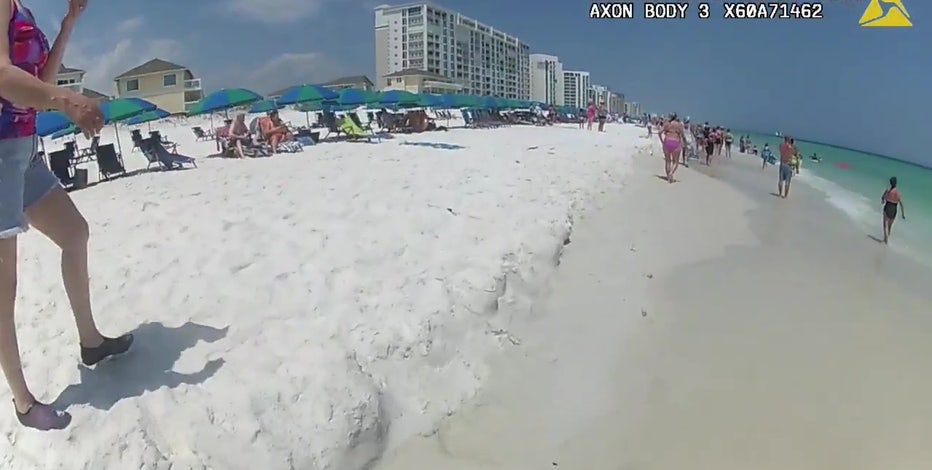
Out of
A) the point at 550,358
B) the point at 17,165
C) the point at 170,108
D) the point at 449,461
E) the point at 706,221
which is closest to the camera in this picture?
the point at 17,165

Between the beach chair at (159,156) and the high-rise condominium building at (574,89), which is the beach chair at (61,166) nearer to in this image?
the beach chair at (159,156)

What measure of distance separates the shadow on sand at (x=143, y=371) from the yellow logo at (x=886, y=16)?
1467 cm

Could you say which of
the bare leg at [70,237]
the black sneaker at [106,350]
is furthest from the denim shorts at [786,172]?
the bare leg at [70,237]

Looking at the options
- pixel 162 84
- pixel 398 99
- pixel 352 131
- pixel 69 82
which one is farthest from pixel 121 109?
pixel 162 84

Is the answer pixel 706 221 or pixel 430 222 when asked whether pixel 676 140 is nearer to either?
pixel 706 221

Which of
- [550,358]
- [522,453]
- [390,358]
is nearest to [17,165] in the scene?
[390,358]

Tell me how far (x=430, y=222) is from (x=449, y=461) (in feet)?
8.42

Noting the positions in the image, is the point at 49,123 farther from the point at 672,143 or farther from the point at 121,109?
the point at 672,143

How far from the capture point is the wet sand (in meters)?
2.64

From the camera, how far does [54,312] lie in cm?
293

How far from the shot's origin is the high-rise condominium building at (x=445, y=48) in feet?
239

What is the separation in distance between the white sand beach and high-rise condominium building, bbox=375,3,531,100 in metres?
60.6

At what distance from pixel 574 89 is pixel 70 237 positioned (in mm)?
121695

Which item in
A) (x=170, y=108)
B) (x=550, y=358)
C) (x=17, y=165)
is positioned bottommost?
(x=550, y=358)
